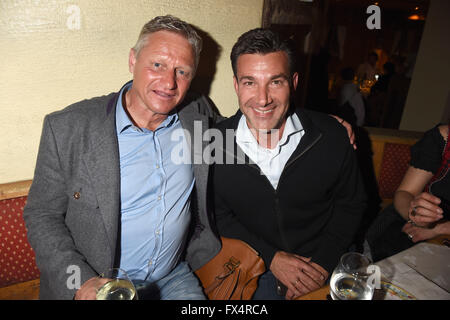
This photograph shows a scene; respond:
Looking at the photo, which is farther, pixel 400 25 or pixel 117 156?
pixel 400 25

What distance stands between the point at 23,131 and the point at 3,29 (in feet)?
1.68

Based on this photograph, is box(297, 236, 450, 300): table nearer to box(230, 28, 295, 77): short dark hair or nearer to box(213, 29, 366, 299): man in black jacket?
box(213, 29, 366, 299): man in black jacket

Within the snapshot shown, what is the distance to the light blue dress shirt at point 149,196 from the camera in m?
1.50

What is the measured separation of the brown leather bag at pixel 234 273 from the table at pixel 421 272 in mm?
530

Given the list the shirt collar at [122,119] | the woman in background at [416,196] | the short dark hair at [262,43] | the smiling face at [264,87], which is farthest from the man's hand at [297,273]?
the short dark hair at [262,43]

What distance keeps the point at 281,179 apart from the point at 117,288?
104 cm

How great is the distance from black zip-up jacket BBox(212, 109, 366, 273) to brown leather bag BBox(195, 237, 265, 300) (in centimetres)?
15

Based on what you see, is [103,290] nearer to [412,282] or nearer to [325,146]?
[412,282]

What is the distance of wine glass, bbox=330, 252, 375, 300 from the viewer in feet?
3.54

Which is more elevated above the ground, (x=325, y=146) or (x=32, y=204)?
(x=325, y=146)

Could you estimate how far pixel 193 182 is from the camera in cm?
170
